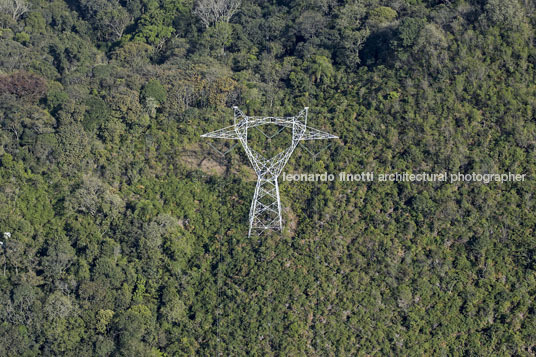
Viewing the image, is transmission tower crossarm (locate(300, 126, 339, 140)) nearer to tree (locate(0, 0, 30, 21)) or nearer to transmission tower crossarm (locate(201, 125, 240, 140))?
transmission tower crossarm (locate(201, 125, 240, 140))

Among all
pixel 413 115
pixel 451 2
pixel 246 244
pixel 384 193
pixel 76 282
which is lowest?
pixel 76 282

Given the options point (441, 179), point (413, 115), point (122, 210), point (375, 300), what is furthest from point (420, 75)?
point (122, 210)

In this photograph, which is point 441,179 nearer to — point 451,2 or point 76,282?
point 451,2

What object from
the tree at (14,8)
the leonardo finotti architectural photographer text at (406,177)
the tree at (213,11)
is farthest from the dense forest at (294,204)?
the tree at (14,8)

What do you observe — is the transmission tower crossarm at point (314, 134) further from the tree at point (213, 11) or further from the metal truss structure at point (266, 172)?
the tree at point (213, 11)

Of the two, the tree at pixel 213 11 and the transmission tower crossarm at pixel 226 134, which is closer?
the transmission tower crossarm at pixel 226 134

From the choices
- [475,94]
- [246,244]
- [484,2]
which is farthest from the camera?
[484,2]
